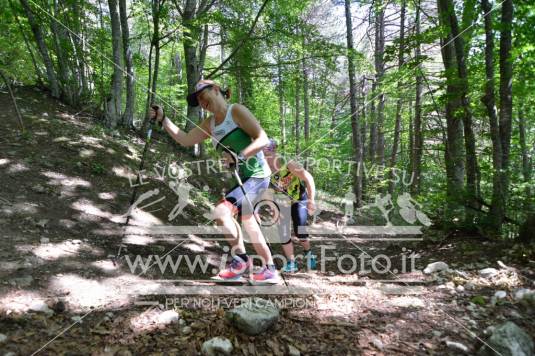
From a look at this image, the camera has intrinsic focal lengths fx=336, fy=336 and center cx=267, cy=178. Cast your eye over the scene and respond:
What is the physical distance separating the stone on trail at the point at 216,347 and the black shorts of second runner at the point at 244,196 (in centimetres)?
133

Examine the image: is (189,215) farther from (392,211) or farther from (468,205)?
(392,211)

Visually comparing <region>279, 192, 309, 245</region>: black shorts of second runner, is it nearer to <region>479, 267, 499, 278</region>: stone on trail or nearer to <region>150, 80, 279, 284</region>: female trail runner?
<region>150, 80, 279, 284</region>: female trail runner

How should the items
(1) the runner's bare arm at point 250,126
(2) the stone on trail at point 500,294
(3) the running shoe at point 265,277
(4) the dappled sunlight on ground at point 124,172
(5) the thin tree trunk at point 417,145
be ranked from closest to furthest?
(2) the stone on trail at point 500,294 < (1) the runner's bare arm at point 250,126 < (3) the running shoe at point 265,277 < (4) the dappled sunlight on ground at point 124,172 < (5) the thin tree trunk at point 417,145

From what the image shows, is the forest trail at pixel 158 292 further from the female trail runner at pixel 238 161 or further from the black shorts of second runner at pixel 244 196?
the black shorts of second runner at pixel 244 196

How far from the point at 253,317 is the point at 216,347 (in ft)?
1.13

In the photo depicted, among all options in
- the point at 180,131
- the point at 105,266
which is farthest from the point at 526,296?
the point at 105,266

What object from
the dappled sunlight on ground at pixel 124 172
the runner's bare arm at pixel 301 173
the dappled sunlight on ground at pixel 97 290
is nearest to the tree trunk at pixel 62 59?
the dappled sunlight on ground at pixel 124 172

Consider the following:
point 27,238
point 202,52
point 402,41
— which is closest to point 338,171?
point 202,52

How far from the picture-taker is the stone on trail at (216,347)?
230cm

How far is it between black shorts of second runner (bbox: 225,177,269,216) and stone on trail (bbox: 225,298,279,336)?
3.23ft

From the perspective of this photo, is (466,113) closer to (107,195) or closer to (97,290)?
(97,290)

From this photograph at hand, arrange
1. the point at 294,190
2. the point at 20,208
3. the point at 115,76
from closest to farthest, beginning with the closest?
the point at 20,208, the point at 294,190, the point at 115,76

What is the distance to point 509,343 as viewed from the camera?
2225 mm

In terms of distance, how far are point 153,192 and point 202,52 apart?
20.1 feet
